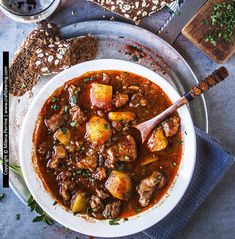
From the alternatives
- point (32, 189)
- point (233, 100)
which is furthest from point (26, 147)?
point (233, 100)

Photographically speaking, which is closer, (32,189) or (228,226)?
(32,189)

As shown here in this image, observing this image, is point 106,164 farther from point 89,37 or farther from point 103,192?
point 89,37

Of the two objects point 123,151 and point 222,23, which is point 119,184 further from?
point 222,23

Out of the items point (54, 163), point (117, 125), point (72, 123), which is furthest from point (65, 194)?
point (117, 125)

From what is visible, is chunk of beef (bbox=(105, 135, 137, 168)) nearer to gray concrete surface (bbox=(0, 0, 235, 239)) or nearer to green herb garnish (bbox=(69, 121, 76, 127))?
green herb garnish (bbox=(69, 121, 76, 127))

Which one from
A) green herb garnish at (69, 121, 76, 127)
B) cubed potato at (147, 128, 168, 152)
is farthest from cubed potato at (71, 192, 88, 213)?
cubed potato at (147, 128, 168, 152)

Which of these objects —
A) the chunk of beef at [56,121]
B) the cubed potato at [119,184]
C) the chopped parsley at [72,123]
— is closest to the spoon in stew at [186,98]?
the cubed potato at [119,184]
